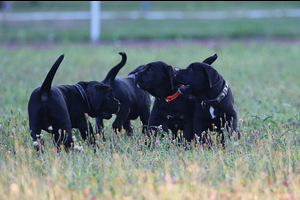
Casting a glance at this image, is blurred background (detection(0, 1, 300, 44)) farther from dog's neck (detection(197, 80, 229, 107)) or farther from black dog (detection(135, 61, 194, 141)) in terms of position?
dog's neck (detection(197, 80, 229, 107))

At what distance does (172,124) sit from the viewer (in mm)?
6219

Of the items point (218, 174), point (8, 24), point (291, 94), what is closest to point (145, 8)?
point (8, 24)

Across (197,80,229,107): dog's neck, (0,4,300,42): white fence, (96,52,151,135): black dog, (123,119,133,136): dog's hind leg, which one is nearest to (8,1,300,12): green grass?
(0,4,300,42): white fence

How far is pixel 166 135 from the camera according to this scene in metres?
5.71

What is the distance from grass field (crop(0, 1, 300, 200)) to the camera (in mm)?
3939

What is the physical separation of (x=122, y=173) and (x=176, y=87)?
2.16 meters

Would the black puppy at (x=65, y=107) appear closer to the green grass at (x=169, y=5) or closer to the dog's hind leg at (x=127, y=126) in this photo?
the dog's hind leg at (x=127, y=126)

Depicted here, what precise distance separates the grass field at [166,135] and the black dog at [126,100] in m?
0.23

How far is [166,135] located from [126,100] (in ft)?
3.14

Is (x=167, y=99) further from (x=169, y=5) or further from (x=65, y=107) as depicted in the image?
(x=169, y=5)

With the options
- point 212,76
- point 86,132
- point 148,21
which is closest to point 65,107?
point 86,132

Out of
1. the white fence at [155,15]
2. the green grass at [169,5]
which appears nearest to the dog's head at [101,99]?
the white fence at [155,15]

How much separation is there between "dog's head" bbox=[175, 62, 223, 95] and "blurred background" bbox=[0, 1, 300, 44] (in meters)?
14.9

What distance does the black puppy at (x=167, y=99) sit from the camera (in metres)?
6.08
